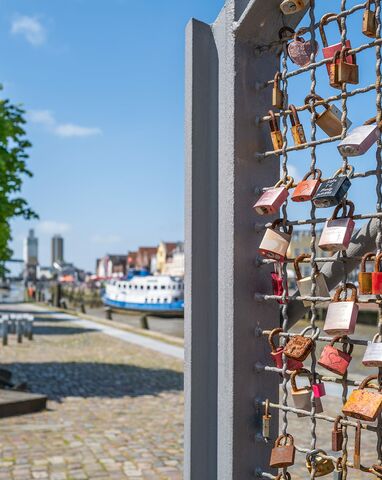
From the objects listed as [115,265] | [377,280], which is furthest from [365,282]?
[115,265]

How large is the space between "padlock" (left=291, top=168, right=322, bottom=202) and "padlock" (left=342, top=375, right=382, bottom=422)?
53 centimetres

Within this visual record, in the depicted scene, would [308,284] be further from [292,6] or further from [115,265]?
[115,265]

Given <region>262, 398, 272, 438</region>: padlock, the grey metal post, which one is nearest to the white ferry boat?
the grey metal post

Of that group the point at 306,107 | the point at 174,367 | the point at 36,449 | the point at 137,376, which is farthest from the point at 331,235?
the point at 174,367

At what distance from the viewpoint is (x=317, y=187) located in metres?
1.94

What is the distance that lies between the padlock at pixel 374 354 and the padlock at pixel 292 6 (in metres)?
1.02

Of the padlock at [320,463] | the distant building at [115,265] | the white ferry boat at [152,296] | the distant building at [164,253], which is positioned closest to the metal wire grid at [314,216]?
the padlock at [320,463]

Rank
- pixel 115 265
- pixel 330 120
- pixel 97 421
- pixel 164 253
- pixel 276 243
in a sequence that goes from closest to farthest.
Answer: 1. pixel 330 120
2. pixel 276 243
3. pixel 97 421
4. pixel 164 253
5. pixel 115 265

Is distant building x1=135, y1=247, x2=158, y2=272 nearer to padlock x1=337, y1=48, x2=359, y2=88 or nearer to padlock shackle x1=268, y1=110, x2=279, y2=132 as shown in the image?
padlock shackle x1=268, y1=110, x2=279, y2=132

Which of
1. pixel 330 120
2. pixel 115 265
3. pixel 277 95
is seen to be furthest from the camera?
pixel 115 265

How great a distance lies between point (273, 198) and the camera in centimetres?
206

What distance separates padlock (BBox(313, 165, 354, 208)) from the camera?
1.83 metres

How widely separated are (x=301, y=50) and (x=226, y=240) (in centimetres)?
64

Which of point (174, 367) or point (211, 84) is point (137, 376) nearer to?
point (174, 367)
